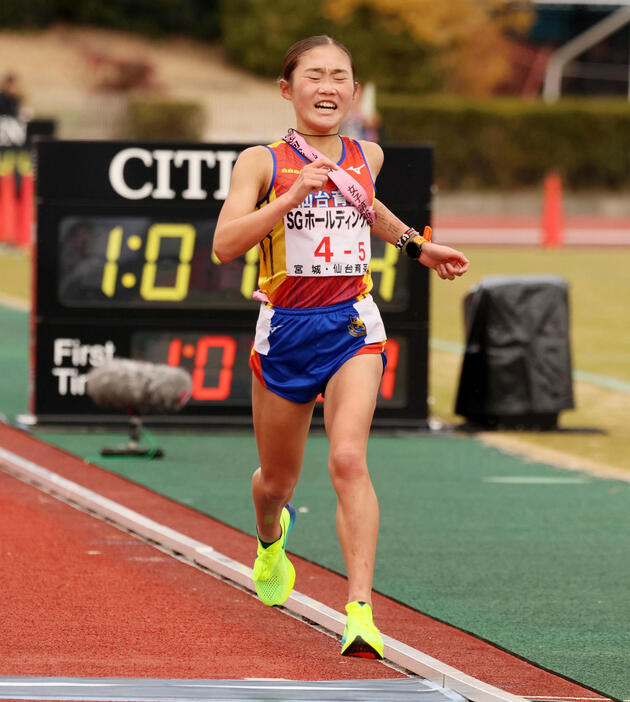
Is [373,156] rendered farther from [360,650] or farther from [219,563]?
[219,563]

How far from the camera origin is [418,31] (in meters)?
58.4

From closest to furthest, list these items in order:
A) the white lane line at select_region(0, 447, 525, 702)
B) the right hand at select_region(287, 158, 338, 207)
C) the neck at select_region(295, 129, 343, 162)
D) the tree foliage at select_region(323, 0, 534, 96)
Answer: the white lane line at select_region(0, 447, 525, 702) → the right hand at select_region(287, 158, 338, 207) → the neck at select_region(295, 129, 343, 162) → the tree foliage at select_region(323, 0, 534, 96)

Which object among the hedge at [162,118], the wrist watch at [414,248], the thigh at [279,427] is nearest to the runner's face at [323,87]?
the wrist watch at [414,248]

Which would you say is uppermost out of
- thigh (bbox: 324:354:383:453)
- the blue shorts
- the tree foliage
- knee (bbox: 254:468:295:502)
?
the tree foliage

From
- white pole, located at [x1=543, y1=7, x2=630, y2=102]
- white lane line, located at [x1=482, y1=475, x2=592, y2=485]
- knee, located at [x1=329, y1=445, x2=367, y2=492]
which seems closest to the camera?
knee, located at [x1=329, y1=445, x2=367, y2=492]

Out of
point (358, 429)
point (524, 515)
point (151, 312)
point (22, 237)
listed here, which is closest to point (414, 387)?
point (151, 312)

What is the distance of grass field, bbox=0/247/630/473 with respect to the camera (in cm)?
1162

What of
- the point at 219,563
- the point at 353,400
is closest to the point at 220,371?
the point at 219,563

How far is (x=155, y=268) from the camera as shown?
11.4 m

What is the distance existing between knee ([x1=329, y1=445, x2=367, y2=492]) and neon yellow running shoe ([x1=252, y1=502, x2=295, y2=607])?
2.38 ft

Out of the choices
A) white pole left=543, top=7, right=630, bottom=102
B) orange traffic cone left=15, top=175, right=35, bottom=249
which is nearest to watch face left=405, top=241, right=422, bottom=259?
orange traffic cone left=15, top=175, right=35, bottom=249

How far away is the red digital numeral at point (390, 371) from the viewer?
1141 cm

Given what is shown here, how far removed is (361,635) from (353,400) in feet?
2.54

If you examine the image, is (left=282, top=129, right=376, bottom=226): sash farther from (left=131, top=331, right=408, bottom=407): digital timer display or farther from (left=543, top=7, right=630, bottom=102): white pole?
(left=543, top=7, right=630, bottom=102): white pole
